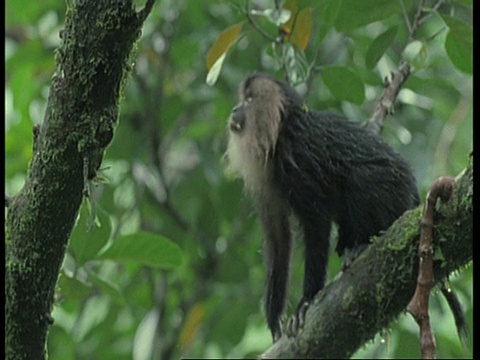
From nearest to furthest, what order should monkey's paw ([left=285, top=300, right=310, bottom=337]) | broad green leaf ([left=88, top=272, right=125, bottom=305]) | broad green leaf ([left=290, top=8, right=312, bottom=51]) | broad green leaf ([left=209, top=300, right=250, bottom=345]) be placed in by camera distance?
1. monkey's paw ([left=285, top=300, right=310, bottom=337])
2. broad green leaf ([left=88, top=272, right=125, bottom=305])
3. broad green leaf ([left=290, top=8, right=312, bottom=51])
4. broad green leaf ([left=209, top=300, right=250, bottom=345])

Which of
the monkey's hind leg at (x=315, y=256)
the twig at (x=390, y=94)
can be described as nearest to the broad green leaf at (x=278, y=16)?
the twig at (x=390, y=94)

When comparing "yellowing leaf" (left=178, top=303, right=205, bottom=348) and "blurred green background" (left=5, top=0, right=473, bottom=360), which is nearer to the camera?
"yellowing leaf" (left=178, top=303, right=205, bottom=348)

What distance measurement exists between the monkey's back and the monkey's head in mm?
86

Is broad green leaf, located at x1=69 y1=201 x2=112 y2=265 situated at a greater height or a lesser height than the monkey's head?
lesser

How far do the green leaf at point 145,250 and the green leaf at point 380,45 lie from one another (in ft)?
3.07

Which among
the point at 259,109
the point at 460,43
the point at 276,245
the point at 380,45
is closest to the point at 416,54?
the point at 460,43

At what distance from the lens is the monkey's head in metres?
3.20

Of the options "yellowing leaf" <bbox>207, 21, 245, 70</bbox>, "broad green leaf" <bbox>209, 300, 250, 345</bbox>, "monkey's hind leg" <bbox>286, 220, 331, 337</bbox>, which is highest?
"yellowing leaf" <bbox>207, 21, 245, 70</bbox>

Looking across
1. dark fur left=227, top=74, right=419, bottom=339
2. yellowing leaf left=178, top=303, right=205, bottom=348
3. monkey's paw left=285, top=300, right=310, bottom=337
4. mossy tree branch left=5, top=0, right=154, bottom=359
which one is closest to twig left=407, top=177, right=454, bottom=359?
monkey's paw left=285, top=300, right=310, bottom=337

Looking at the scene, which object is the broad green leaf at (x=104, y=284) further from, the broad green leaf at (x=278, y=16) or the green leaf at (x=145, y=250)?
the broad green leaf at (x=278, y=16)

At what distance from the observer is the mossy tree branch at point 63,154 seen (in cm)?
199

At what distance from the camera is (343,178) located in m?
3.07

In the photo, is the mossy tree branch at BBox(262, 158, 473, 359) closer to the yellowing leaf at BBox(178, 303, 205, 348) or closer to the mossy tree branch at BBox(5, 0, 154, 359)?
the mossy tree branch at BBox(5, 0, 154, 359)

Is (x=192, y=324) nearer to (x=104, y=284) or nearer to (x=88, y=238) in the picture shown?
(x=104, y=284)
